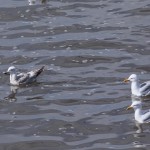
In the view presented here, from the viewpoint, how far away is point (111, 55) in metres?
32.6

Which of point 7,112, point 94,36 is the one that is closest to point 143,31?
point 94,36

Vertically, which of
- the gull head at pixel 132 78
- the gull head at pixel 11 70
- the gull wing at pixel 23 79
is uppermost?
the gull head at pixel 11 70

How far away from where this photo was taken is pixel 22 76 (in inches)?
1216

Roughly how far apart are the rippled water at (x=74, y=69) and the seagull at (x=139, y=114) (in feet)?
0.81

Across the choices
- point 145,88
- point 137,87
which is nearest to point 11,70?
point 137,87

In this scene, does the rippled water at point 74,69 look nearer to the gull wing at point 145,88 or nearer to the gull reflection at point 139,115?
the gull reflection at point 139,115

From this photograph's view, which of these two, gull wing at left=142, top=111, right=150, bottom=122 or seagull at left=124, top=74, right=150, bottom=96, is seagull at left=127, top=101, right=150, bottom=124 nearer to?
gull wing at left=142, top=111, right=150, bottom=122

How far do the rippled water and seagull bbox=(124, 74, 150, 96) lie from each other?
0.35 metres

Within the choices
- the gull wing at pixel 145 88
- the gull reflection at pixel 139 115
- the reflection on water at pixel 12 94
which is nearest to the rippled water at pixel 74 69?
the reflection on water at pixel 12 94

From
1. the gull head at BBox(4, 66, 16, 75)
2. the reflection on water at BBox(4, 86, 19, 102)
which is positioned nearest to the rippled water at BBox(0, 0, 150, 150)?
the reflection on water at BBox(4, 86, 19, 102)

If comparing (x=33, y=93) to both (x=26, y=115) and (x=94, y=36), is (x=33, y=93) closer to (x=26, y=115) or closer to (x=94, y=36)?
(x=26, y=115)

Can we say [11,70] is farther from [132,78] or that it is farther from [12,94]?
[132,78]

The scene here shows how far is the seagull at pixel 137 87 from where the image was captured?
2863 centimetres

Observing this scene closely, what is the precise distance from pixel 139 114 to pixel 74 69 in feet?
19.7
